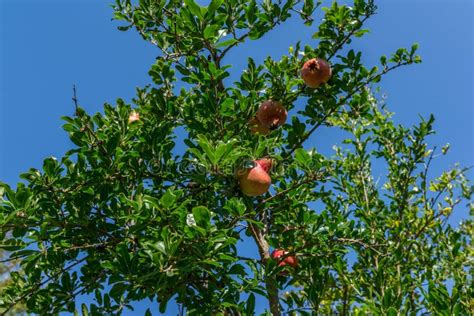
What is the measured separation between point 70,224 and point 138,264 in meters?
0.48

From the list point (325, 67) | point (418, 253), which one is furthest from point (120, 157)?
point (418, 253)

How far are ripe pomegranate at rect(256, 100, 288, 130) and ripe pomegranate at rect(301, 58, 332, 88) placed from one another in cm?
26

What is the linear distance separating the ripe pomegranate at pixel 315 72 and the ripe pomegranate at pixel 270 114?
262mm

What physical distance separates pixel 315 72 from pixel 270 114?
0.42m

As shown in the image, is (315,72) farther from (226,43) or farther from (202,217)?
(202,217)

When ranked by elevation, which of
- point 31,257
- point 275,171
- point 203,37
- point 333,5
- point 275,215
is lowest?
point 31,257

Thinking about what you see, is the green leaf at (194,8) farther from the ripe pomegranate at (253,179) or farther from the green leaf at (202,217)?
the green leaf at (202,217)

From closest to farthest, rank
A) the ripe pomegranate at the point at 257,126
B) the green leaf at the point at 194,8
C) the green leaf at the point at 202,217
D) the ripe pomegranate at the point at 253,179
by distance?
1. the green leaf at the point at 202,217
2. the ripe pomegranate at the point at 253,179
3. the green leaf at the point at 194,8
4. the ripe pomegranate at the point at 257,126

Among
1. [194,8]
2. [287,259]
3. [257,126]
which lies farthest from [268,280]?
[194,8]

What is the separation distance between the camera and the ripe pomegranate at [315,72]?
2.76 m

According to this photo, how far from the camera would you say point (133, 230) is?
1926 millimetres

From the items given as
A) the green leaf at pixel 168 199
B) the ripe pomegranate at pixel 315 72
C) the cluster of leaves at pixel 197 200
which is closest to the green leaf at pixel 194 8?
the cluster of leaves at pixel 197 200

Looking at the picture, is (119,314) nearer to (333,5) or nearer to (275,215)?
(275,215)

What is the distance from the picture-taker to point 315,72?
109 inches
